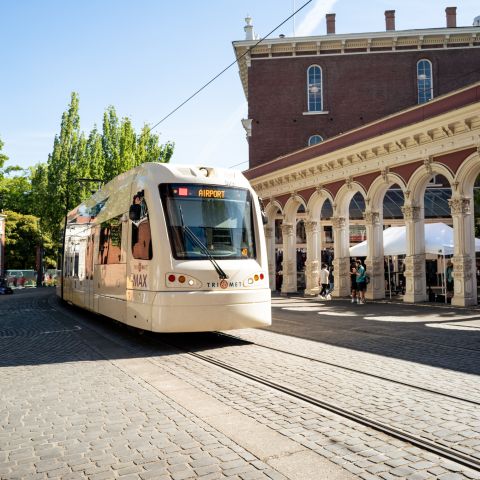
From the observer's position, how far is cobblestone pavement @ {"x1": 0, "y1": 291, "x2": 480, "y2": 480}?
12.6 feet

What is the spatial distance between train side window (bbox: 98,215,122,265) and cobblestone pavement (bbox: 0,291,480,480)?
8.19 feet

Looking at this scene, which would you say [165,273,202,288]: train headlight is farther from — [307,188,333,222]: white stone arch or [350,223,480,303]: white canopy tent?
[307,188,333,222]: white stone arch

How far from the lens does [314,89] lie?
35375mm

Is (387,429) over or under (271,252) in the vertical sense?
under

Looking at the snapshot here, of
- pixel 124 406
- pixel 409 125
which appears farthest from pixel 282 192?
pixel 124 406

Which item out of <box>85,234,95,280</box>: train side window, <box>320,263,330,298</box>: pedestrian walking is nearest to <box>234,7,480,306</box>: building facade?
<box>320,263,330,298</box>: pedestrian walking

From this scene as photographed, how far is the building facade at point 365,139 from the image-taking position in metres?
18.1

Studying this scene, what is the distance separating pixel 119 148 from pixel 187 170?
34.2 metres

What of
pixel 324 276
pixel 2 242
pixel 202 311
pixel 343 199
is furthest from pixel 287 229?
pixel 2 242

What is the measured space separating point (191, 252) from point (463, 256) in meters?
12.2

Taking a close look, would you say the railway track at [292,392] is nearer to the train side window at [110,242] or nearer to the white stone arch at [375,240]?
the train side window at [110,242]

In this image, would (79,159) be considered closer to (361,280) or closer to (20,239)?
(20,239)

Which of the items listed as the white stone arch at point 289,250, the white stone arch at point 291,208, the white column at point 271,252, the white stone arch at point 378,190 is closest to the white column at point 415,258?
the white stone arch at point 378,190

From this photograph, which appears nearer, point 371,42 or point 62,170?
point 371,42
